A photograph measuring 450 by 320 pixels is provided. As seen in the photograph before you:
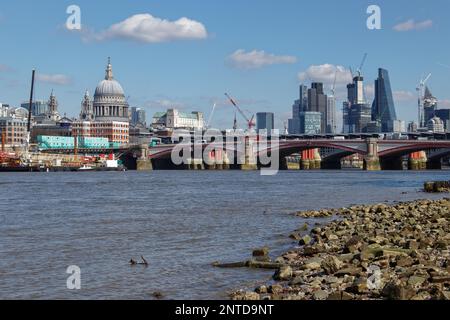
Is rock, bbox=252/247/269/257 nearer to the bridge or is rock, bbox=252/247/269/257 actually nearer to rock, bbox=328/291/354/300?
rock, bbox=328/291/354/300

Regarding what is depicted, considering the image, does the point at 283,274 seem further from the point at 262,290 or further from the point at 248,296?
the point at 248,296

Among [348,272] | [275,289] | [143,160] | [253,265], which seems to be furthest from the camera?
[143,160]

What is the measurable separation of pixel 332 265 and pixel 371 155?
122534 millimetres

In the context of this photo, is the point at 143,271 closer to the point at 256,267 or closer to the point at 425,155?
the point at 256,267

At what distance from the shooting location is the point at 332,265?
17.4 meters

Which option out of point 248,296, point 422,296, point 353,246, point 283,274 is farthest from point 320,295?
point 353,246

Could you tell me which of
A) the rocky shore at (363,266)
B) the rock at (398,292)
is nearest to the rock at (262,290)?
the rocky shore at (363,266)

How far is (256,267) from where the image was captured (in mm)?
20109

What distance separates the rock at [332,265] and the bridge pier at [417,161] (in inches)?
6094
